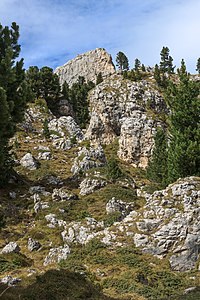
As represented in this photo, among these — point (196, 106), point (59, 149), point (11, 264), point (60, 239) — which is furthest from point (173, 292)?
point (59, 149)

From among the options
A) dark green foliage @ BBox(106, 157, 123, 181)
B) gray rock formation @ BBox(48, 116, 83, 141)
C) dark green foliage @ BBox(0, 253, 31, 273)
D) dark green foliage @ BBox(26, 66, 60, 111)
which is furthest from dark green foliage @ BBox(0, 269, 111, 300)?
dark green foliage @ BBox(26, 66, 60, 111)

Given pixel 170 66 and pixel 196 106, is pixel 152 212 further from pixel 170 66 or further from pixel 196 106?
pixel 170 66

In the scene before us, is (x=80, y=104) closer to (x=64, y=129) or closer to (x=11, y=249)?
(x=64, y=129)

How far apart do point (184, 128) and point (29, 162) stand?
29.4 meters

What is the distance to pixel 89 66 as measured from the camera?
154 m

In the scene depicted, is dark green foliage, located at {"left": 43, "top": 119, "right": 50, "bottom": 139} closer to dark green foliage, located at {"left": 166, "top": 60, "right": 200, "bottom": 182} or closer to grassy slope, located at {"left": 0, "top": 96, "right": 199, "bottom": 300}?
grassy slope, located at {"left": 0, "top": 96, "right": 199, "bottom": 300}

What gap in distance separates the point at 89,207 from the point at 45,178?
13604 millimetres

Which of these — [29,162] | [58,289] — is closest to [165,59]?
[29,162]

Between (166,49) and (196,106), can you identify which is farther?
(166,49)

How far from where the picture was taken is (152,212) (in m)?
25.0

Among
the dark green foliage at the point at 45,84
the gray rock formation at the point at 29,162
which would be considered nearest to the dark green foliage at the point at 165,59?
the dark green foliage at the point at 45,84

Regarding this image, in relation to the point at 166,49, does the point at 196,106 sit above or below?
below

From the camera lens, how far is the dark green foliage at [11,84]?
49.7ft

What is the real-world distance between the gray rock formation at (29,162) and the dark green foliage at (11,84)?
35969mm
